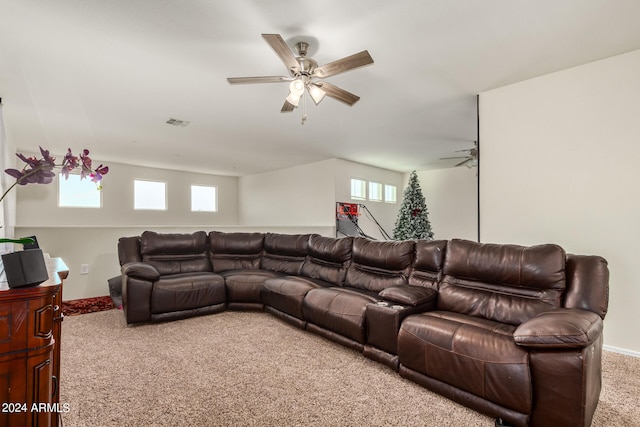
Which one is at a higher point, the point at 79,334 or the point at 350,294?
the point at 350,294

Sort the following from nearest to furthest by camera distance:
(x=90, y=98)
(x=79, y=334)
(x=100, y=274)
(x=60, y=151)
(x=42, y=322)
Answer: (x=42, y=322) < (x=79, y=334) < (x=90, y=98) < (x=100, y=274) < (x=60, y=151)

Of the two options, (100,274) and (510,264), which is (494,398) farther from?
(100,274)

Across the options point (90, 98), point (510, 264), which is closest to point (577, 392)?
point (510, 264)

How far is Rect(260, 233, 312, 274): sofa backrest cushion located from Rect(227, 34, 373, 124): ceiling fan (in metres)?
2.05

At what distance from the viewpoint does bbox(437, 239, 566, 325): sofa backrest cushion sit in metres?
2.20

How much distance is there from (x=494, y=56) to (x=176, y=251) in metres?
4.37

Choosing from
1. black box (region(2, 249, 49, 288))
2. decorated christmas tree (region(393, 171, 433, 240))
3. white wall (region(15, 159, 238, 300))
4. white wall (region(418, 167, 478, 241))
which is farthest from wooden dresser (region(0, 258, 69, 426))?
white wall (region(418, 167, 478, 241))

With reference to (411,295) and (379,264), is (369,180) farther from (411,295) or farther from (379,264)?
(411,295)

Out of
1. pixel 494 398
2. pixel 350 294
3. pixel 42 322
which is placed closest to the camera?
pixel 42 322

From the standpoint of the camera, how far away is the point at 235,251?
4.77 meters

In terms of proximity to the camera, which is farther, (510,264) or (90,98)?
(90,98)

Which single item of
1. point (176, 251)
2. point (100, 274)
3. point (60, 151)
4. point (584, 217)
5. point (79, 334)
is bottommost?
point (79, 334)

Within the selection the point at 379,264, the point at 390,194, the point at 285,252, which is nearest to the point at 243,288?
the point at 285,252

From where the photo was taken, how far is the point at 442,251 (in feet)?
9.45
